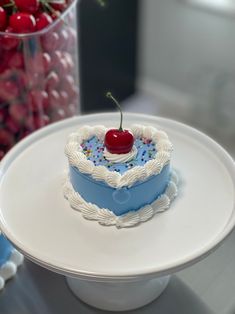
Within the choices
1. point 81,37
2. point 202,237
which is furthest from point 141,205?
point 81,37

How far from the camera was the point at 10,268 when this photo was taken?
0.91 meters

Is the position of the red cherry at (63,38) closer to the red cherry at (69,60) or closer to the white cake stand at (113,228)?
the red cherry at (69,60)

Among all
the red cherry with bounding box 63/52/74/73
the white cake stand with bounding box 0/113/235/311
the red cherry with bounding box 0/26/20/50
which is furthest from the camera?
the red cherry with bounding box 63/52/74/73

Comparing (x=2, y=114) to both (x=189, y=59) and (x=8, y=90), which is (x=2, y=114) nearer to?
(x=8, y=90)

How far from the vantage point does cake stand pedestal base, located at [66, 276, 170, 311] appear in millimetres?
850

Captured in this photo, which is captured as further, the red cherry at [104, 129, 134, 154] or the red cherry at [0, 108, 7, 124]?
the red cherry at [0, 108, 7, 124]

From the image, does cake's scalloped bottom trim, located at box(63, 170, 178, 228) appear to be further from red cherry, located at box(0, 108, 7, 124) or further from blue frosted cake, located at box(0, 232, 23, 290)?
red cherry, located at box(0, 108, 7, 124)

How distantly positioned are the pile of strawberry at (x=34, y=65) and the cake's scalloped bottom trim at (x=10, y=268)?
215 millimetres

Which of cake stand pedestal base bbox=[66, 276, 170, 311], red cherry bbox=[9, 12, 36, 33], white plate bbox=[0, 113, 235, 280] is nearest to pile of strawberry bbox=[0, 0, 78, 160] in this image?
red cherry bbox=[9, 12, 36, 33]

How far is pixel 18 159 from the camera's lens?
0.92 meters

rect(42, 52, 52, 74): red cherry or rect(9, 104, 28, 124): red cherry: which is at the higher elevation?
rect(42, 52, 52, 74): red cherry

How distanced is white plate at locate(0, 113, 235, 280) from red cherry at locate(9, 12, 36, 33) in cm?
17

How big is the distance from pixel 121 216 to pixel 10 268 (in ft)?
0.76

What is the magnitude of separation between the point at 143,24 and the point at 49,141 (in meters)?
1.65
